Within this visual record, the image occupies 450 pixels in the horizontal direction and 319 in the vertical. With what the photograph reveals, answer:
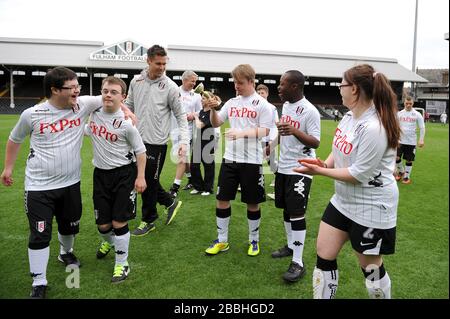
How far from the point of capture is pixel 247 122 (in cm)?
421

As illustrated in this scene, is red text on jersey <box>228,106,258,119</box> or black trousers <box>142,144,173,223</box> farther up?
red text on jersey <box>228,106,258,119</box>

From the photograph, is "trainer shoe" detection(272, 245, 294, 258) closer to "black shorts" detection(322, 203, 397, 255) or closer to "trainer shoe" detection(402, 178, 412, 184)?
"black shorts" detection(322, 203, 397, 255)

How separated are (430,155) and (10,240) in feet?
47.1

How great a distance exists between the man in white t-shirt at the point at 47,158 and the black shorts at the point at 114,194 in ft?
0.97

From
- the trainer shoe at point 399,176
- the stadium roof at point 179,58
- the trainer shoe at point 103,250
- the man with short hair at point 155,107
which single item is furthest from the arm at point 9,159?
the stadium roof at point 179,58

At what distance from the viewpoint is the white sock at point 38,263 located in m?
3.31

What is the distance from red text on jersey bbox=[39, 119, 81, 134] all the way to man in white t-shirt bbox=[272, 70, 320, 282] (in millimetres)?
2103

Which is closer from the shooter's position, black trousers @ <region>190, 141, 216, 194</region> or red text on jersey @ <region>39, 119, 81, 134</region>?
red text on jersey @ <region>39, 119, 81, 134</region>

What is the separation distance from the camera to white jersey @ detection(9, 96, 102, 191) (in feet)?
11.0

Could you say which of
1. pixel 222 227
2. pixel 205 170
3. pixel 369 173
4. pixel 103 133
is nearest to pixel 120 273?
pixel 222 227

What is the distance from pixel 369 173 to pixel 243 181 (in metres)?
1.90

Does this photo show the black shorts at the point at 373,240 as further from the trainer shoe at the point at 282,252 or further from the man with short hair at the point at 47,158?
the man with short hair at the point at 47,158

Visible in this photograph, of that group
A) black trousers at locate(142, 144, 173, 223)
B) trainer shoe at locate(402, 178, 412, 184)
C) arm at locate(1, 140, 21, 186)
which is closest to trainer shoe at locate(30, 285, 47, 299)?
arm at locate(1, 140, 21, 186)

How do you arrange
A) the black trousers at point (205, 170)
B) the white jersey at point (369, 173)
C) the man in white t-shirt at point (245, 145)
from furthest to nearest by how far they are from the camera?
the black trousers at point (205, 170) < the man in white t-shirt at point (245, 145) < the white jersey at point (369, 173)
